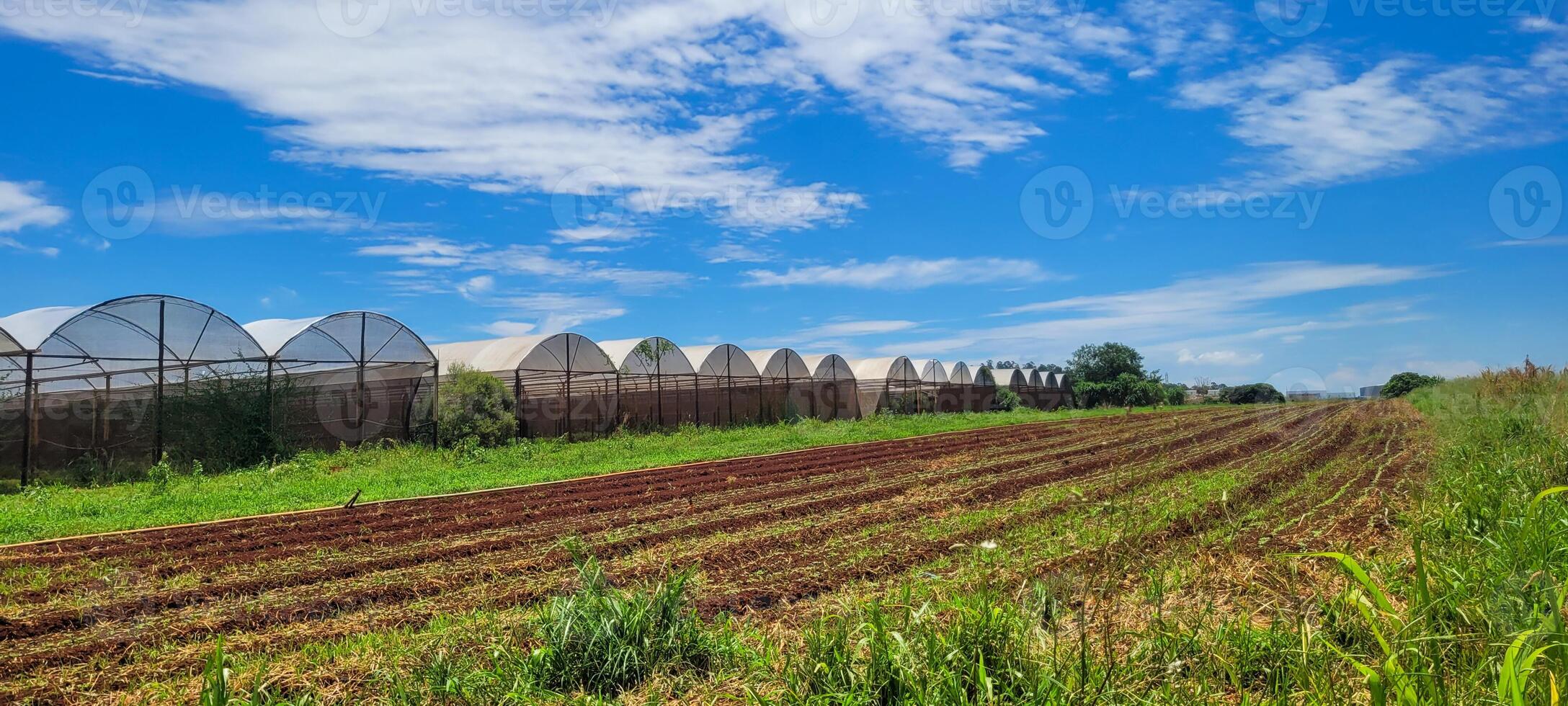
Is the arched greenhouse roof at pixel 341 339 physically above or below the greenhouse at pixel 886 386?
above

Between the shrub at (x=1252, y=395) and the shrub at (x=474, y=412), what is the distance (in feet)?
219

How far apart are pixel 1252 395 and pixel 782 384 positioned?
56851 millimetres

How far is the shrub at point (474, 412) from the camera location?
2152 cm

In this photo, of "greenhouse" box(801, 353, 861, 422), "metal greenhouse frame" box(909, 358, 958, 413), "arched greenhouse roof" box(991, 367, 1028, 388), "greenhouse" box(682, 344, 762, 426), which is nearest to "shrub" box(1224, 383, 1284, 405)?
"arched greenhouse roof" box(991, 367, 1028, 388)

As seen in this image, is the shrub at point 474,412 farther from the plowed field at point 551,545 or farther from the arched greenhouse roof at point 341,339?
the plowed field at point 551,545

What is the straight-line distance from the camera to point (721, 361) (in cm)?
3067

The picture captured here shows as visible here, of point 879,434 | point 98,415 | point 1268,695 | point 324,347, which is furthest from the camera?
point 879,434

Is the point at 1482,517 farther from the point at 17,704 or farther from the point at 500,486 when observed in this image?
the point at 500,486

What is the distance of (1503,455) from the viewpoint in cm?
955

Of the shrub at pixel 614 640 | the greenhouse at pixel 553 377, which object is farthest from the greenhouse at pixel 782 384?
the shrub at pixel 614 640

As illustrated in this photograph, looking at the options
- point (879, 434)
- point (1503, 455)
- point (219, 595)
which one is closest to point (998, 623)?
point (219, 595)

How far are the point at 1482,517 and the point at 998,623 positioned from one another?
5460 millimetres

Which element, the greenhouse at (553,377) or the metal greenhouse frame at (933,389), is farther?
the metal greenhouse frame at (933,389)

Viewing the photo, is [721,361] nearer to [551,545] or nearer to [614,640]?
[551,545]
